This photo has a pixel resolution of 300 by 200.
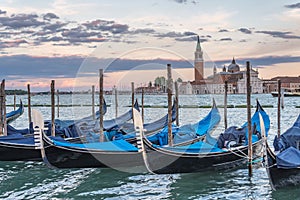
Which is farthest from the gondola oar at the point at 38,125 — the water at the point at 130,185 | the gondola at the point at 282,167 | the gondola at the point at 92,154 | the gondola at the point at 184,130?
the gondola at the point at 282,167

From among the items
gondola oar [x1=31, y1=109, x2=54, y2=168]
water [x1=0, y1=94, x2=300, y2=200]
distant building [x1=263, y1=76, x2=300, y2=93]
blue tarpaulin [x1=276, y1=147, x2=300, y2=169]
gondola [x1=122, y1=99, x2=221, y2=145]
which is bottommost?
water [x1=0, y1=94, x2=300, y2=200]

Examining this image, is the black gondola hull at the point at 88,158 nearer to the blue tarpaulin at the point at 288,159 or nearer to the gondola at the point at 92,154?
the gondola at the point at 92,154

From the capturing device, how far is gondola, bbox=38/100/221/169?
7832 millimetres

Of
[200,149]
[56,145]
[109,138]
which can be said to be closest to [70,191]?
[56,145]

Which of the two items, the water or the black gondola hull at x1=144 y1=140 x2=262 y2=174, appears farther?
the black gondola hull at x1=144 y1=140 x2=262 y2=174

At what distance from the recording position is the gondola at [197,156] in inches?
280

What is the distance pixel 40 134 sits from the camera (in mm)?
7742

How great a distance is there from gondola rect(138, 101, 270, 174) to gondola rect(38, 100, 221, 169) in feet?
2.22

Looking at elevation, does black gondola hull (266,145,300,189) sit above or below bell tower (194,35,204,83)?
below

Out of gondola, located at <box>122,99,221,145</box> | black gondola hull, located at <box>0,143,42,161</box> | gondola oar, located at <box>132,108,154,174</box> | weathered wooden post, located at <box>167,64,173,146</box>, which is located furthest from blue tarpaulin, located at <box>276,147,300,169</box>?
black gondola hull, located at <box>0,143,42,161</box>

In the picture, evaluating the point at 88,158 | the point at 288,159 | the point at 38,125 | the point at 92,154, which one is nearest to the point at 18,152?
the point at 38,125

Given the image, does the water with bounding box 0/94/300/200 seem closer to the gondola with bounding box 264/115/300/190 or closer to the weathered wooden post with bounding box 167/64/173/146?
the gondola with bounding box 264/115/300/190

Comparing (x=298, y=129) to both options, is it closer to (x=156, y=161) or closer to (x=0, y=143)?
(x=156, y=161)

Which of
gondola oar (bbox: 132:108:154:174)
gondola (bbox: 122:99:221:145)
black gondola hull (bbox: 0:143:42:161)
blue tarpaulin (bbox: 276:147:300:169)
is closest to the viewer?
blue tarpaulin (bbox: 276:147:300:169)
